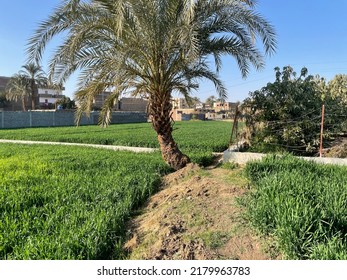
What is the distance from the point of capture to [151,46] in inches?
276

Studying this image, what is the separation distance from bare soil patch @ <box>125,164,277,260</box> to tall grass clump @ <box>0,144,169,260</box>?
1.06 ft

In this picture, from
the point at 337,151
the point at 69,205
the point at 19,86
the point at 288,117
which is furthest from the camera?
the point at 19,86

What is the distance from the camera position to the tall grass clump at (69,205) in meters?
3.29

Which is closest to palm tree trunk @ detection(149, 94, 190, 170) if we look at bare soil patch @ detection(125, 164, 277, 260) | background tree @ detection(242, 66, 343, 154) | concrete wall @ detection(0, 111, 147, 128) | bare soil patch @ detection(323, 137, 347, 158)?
bare soil patch @ detection(125, 164, 277, 260)

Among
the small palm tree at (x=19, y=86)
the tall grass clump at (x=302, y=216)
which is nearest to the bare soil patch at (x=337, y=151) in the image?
the tall grass clump at (x=302, y=216)

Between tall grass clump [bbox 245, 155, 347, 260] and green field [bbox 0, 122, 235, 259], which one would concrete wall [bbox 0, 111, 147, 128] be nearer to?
green field [bbox 0, 122, 235, 259]

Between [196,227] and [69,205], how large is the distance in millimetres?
2237

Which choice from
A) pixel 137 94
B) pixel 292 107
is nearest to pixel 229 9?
pixel 137 94

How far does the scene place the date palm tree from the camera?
6.59 metres

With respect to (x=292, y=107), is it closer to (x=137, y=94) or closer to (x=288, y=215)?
(x=137, y=94)

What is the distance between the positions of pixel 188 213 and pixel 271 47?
5.46m

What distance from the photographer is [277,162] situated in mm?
6133

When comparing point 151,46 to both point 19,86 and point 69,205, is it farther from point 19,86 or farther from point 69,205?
point 19,86

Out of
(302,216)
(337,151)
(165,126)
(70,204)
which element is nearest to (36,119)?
(165,126)
